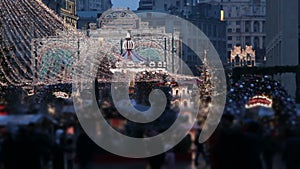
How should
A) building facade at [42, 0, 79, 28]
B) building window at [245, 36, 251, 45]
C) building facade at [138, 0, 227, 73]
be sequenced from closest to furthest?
building facade at [42, 0, 79, 28], building facade at [138, 0, 227, 73], building window at [245, 36, 251, 45]

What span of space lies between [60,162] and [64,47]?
6253 centimetres

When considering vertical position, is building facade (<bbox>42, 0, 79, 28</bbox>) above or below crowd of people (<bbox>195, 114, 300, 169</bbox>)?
above

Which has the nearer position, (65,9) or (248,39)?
(65,9)

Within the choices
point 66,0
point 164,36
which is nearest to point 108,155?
point 164,36

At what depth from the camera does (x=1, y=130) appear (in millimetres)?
19844

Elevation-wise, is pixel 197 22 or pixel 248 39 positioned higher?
pixel 197 22

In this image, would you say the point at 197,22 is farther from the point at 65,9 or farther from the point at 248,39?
the point at 248,39

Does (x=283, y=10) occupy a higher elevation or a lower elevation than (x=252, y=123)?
higher

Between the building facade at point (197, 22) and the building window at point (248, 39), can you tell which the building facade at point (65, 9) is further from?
the building window at point (248, 39)

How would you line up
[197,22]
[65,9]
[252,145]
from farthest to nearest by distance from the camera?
1. [197,22]
2. [65,9]
3. [252,145]

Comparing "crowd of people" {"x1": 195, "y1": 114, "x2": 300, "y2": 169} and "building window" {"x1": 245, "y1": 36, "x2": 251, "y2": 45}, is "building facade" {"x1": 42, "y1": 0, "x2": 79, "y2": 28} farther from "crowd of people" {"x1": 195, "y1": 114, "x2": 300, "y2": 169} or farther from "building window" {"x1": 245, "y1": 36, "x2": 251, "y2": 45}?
"crowd of people" {"x1": 195, "y1": 114, "x2": 300, "y2": 169}

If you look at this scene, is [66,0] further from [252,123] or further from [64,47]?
[252,123]

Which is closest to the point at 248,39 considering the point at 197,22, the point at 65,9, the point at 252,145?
the point at 197,22

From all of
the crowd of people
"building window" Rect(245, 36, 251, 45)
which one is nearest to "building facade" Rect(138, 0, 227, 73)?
"building window" Rect(245, 36, 251, 45)
